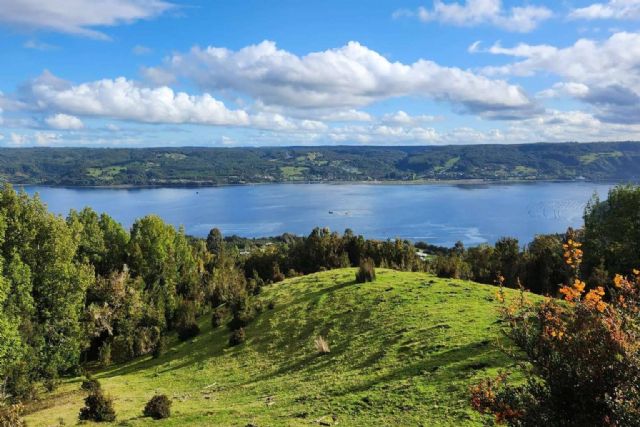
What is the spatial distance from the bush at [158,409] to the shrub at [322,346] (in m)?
→ 7.56

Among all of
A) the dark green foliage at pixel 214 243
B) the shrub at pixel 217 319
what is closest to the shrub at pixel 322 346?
the shrub at pixel 217 319

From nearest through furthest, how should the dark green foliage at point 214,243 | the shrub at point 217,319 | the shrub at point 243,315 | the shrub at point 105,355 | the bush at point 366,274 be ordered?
the shrub at point 243,315 → the bush at point 366,274 → the shrub at point 105,355 → the shrub at point 217,319 → the dark green foliage at point 214,243

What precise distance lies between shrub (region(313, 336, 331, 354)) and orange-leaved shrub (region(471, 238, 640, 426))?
48.4ft

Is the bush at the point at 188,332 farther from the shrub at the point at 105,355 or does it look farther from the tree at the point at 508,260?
the tree at the point at 508,260

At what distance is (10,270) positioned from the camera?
2572cm

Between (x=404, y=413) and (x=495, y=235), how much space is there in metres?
147

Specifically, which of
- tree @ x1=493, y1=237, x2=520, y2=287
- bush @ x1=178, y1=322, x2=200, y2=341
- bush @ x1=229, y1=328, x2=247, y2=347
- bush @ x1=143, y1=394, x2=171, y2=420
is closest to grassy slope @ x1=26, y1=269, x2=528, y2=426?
bush @ x1=143, y1=394, x2=171, y2=420

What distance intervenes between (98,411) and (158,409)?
2.36 metres

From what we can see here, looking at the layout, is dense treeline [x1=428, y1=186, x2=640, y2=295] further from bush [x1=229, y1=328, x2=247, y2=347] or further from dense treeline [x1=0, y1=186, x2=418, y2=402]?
bush [x1=229, y1=328, x2=247, y2=347]

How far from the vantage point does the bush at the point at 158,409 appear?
16.0 meters

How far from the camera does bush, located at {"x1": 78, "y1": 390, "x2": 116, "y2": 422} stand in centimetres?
1662

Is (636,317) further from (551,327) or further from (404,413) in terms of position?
(404,413)

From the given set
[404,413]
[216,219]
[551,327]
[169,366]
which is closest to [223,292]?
[169,366]

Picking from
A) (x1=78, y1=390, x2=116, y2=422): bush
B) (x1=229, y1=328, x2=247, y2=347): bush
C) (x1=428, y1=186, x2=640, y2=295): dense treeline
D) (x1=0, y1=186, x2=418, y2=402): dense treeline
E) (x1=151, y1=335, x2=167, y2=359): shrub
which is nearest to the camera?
(x1=78, y1=390, x2=116, y2=422): bush
